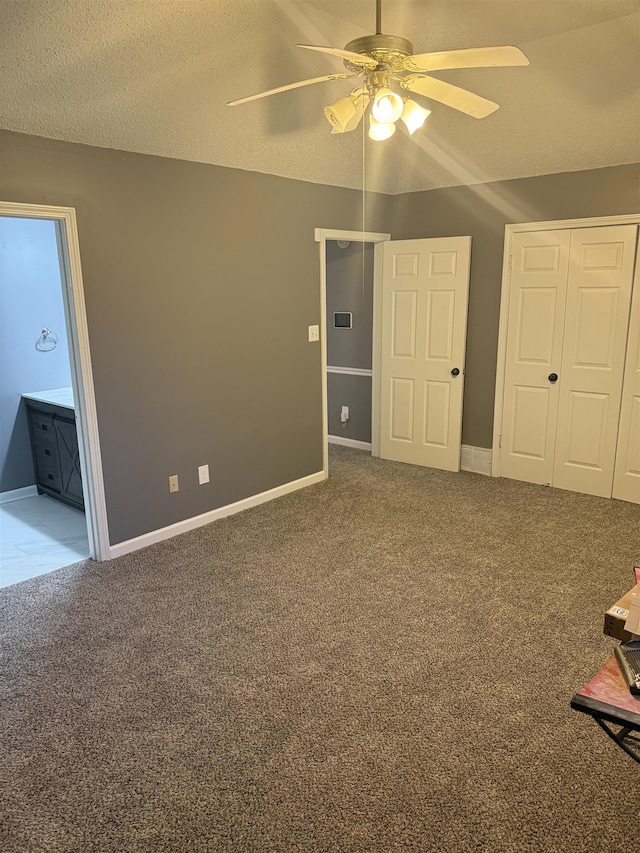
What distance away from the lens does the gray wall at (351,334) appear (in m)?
5.44

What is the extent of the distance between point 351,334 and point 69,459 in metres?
2.78

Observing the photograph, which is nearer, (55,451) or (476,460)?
(55,451)

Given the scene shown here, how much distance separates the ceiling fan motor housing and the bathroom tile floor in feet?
10.2

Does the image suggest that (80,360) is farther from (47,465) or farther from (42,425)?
(47,465)

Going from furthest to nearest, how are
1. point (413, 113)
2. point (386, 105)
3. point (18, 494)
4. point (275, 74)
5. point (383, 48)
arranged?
point (18, 494) → point (275, 74) → point (413, 113) → point (386, 105) → point (383, 48)

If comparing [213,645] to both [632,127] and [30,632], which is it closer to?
[30,632]

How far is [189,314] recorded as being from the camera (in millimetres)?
3754

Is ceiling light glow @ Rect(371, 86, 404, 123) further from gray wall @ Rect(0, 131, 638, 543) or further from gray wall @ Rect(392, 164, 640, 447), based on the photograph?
gray wall @ Rect(392, 164, 640, 447)

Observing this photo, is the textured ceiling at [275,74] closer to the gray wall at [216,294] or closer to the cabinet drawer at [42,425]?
the gray wall at [216,294]

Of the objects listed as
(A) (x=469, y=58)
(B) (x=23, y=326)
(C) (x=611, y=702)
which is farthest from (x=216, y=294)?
(C) (x=611, y=702)

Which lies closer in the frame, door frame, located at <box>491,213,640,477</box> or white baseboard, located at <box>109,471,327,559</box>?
white baseboard, located at <box>109,471,327,559</box>

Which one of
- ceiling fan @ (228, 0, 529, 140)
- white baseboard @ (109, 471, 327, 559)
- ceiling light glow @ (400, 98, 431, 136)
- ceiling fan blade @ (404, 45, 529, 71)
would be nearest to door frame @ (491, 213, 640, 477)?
white baseboard @ (109, 471, 327, 559)

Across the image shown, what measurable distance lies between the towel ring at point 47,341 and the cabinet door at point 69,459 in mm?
727

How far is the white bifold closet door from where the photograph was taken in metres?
4.21
